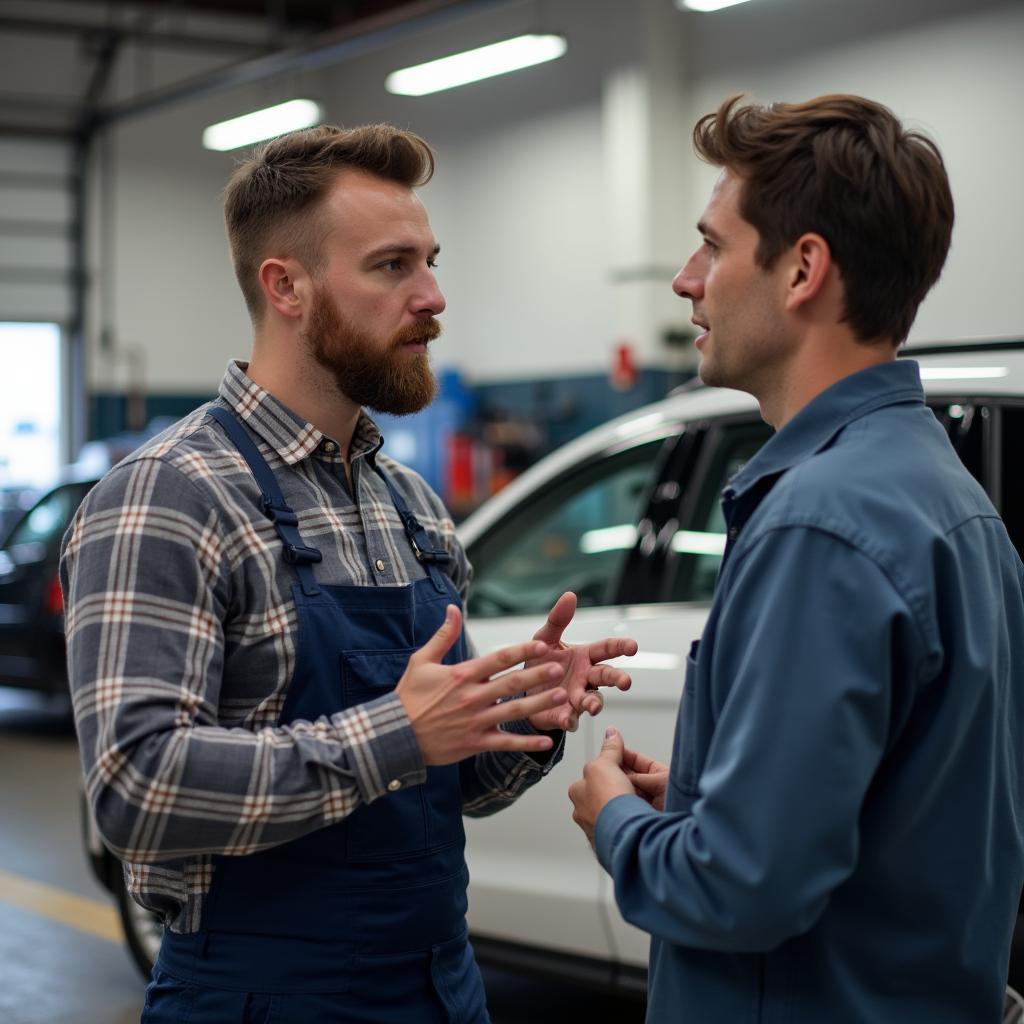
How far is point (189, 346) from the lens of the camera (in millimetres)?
15766

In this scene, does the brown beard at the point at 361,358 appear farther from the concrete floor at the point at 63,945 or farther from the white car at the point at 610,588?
the concrete floor at the point at 63,945

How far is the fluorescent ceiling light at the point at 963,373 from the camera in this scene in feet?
9.77

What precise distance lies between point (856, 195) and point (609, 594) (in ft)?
7.34

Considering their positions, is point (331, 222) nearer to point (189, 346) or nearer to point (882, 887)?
point (882, 887)

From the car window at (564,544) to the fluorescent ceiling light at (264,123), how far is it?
9.26 metres

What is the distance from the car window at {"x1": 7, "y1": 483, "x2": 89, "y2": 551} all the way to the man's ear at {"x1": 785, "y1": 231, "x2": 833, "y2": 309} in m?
7.52

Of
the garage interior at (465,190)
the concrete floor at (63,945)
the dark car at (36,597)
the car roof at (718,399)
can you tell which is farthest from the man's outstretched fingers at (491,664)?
the dark car at (36,597)

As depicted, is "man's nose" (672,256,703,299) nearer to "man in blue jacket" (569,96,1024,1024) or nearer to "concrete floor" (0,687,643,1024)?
"man in blue jacket" (569,96,1024,1024)

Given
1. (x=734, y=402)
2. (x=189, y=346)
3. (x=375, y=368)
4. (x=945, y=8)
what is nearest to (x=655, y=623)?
(x=734, y=402)

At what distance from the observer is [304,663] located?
1.75 metres

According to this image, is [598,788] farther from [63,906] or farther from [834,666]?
[63,906]

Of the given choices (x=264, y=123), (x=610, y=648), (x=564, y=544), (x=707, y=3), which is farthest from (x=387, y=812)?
(x=264, y=123)

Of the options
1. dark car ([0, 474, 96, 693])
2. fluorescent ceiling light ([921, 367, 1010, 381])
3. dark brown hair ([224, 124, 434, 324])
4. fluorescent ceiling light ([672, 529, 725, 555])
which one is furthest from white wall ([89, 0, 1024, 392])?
dark brown hair ([224, 124, 434, 324])

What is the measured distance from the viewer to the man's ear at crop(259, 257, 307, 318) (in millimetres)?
1938
